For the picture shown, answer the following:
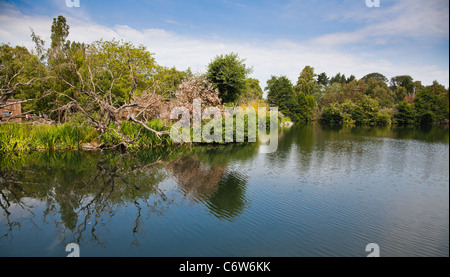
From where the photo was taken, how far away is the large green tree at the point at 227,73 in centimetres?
2147

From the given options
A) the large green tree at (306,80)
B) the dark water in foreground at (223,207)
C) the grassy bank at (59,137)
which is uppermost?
the large green tree at (306,80)

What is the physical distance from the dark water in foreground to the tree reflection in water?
0.11 feet

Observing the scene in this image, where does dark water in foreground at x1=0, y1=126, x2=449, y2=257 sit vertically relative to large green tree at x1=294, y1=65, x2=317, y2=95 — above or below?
below

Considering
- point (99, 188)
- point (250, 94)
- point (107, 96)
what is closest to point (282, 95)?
point (250, 94)


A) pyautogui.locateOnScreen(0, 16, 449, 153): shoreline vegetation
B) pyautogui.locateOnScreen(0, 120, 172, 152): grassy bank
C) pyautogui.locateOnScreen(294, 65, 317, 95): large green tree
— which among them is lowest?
pyautogui.locateOnScreen(0, 120, 172, 152): grassy bank

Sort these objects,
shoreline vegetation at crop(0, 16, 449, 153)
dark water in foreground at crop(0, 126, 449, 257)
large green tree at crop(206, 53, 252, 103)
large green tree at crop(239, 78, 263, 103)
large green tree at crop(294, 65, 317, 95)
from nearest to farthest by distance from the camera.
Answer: dark water in foreground at crop(0, 126, 449, 257)
shoreline vegetation at crop(0, 16, 449, 153)
large green tree at crop(206, 53, 252, 103)
large green tree at crop(239, 78, 263, 103)
large green tree at crop(294, 65, 317, 95)

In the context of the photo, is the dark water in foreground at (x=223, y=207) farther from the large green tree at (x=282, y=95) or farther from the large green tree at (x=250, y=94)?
the large green tree at (x=282, y=95)

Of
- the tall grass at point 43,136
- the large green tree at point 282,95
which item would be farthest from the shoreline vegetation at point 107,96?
the large green tree at point 282,95

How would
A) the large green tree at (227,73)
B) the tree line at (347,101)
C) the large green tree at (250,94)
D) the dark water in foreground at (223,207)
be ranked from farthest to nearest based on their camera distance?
the tree line at (347,101) < the large green tree at (250,94) < the large green tree at (227,73) < the dark water in foreground at (223,207)

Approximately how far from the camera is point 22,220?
6.13 m

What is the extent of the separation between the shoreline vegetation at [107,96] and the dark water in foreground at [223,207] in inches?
103

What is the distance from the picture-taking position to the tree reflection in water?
6238 mm
